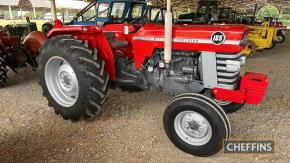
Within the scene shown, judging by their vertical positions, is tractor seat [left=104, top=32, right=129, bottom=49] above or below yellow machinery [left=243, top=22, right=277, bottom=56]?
above

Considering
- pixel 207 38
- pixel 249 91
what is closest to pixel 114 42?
pixel 207 38

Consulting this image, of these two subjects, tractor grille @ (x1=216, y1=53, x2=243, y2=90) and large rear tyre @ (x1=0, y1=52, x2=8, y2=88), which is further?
large rear tyre @ (x1=0, y1=52, x2=8, y2=88)

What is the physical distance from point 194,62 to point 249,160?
4.02 feet

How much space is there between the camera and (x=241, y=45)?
2789 mm

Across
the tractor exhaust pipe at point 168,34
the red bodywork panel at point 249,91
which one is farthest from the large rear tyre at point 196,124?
the tractor exhaust pipe at point 168,34

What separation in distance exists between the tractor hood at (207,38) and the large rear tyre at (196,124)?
0.59 meters

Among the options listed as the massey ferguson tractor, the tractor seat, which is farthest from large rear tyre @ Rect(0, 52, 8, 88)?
the tractor seat

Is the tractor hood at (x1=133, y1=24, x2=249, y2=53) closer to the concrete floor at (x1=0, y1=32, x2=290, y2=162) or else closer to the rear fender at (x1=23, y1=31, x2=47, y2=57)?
the concrete floor at (x1=0, y1=32, x2=290, y2=162)

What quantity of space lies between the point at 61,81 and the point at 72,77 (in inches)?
9.5

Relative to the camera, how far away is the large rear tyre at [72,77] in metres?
3.26

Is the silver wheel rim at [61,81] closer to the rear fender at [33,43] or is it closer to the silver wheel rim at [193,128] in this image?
the silver wheel rim at [193,128]

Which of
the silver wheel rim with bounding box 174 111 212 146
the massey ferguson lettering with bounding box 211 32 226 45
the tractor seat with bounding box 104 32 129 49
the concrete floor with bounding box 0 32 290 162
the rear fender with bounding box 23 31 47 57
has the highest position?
the massey ferguson lettering with bounding box 211 32 226 45

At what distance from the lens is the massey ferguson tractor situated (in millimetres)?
2762

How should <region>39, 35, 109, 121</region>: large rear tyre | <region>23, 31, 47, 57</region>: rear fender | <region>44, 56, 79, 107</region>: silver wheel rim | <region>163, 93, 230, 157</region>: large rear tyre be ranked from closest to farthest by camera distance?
<region>163, 93, 230, 157</region>: large rear tyre → <region>39, 35, 109, 121</region>: large rear tyre → <region>44, 56, 79, 107</region>: silver wheel rim → <region>23, 31, 47, 57</region>: rear fender
